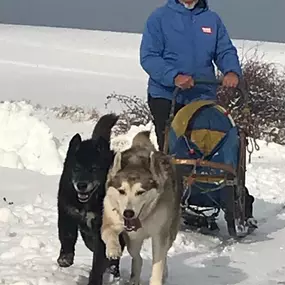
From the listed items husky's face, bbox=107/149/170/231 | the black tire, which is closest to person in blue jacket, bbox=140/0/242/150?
the black tire

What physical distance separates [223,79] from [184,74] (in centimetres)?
36

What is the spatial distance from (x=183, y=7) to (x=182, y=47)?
33 cm

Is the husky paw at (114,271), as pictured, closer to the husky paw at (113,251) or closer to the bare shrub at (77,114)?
the husky paw at (113,251)

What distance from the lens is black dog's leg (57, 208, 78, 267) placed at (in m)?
4.69

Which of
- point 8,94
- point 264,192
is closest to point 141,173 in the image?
point 264,192

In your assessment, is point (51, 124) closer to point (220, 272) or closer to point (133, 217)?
point (220, 272)

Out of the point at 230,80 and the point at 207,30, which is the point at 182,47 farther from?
the point at 230,80

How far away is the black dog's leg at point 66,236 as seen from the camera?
469cm

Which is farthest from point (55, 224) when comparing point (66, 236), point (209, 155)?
point (66, 236)

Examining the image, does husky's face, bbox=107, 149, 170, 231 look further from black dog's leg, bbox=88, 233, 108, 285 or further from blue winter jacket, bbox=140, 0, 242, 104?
blue winter jacket, bbox=140, 0, 242, 104

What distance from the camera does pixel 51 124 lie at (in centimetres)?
1497

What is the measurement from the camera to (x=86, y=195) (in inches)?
176

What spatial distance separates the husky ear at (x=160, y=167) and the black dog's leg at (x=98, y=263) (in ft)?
1.62

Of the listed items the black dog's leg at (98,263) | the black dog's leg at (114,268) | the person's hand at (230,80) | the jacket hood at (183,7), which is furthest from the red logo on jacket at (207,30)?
the black dog's leg at (98,263)
